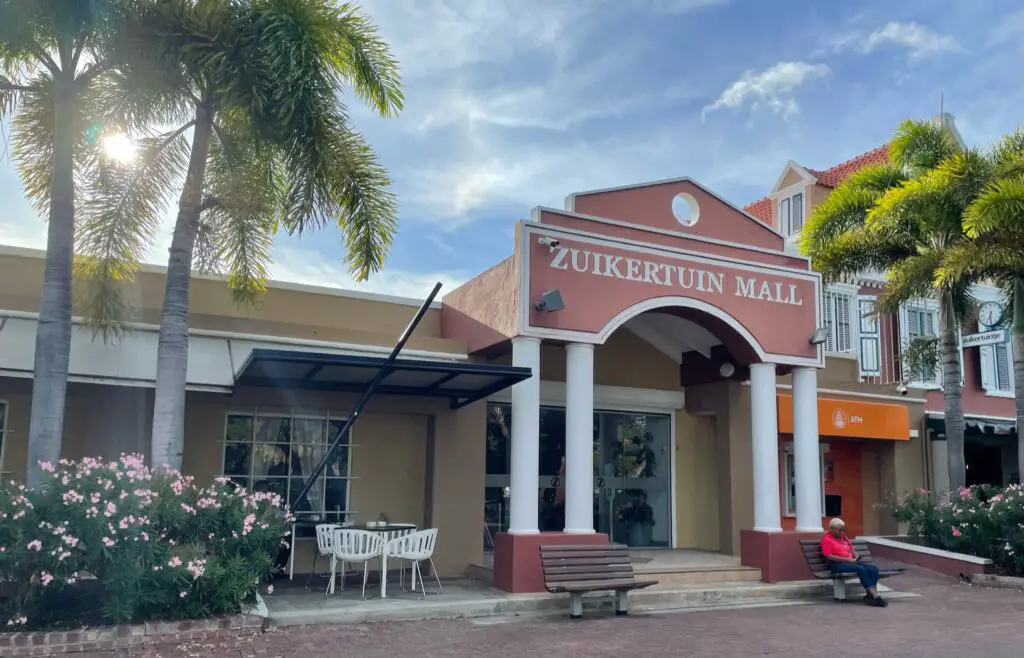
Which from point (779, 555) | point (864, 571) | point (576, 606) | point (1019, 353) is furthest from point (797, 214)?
point (576, 606)

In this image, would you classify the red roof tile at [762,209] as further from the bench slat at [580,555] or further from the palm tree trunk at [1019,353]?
the bench slat at [580,555]

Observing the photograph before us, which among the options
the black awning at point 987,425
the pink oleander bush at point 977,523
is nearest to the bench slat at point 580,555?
the pink oleander bush at point 977,523

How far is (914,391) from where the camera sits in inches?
739

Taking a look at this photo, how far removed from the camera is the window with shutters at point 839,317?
1944cm

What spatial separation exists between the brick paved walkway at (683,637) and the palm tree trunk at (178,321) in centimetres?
239

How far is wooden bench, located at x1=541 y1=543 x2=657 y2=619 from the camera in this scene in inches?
393

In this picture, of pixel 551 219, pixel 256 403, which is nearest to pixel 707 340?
pixel 551 219

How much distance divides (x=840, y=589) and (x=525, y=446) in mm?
4762

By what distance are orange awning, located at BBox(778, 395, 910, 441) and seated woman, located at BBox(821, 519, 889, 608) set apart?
13.9ft

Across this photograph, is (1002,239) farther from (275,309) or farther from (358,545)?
(275,309)

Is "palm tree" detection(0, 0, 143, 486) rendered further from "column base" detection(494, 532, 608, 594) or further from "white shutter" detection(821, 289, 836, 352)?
"white shutter" detection(821, 289, 836, 352)

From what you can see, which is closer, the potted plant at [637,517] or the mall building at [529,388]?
the mall building at [529,388]

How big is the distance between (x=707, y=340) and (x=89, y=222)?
949 cm

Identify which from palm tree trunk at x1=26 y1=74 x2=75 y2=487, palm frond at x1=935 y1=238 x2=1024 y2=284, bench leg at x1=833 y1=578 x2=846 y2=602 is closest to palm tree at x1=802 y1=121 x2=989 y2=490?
palm frond at x1=935 y1=238 x2=1024 y2=284
